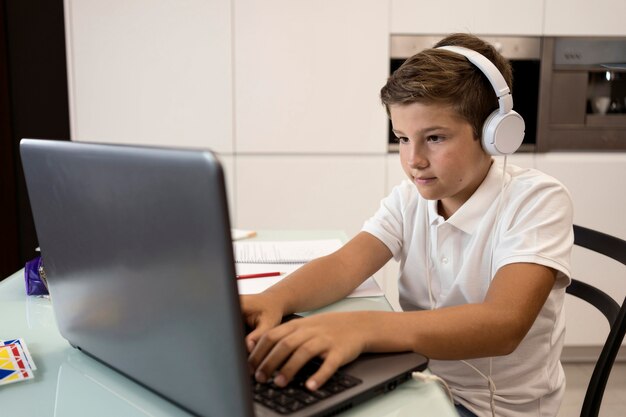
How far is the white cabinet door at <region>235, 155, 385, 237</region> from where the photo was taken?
7.98 ft

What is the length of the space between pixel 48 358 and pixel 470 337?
533mm

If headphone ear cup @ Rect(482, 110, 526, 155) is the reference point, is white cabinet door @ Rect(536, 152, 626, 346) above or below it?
below

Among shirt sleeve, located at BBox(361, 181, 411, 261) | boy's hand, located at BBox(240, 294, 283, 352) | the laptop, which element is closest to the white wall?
shirt sleeve, located at BBox(361, 181, 411, 261)

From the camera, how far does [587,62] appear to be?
2.47 metres

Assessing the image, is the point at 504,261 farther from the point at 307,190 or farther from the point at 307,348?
the point at 307,190

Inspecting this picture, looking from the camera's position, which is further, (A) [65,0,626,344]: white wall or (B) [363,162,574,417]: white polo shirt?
(A) [65,0,626,344]: white wall

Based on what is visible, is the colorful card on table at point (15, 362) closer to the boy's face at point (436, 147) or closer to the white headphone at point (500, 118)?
the boy's face at point (436, 147)

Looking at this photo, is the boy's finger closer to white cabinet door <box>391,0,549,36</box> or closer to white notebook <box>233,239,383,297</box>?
white notebook <box>233,239,383,297</box>

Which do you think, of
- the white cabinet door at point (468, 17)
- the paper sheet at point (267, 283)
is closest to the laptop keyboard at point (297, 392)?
the paper sheet at point (267, 283)

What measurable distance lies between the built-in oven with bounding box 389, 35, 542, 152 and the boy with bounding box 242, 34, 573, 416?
131 centimetres

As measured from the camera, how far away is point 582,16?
2420 millimetres

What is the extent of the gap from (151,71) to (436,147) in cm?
160

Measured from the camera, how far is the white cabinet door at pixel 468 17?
7.79 ft

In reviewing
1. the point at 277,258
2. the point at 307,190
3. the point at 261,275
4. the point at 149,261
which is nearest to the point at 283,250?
the point at 277,258
